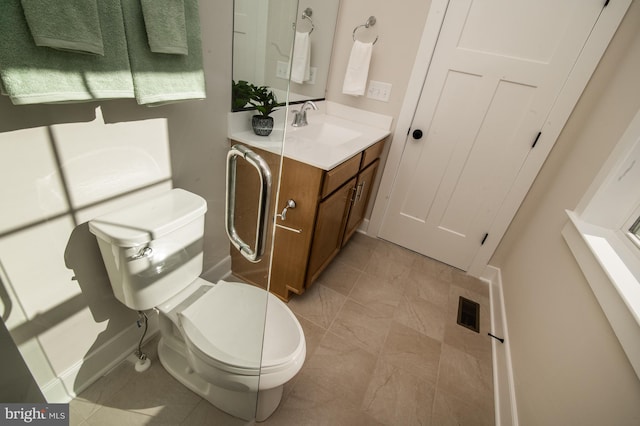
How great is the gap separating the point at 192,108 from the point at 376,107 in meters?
1.33

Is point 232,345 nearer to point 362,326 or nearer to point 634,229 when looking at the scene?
point 362,326

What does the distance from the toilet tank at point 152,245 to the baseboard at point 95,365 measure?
12.4 inches

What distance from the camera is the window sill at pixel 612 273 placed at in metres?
0.73

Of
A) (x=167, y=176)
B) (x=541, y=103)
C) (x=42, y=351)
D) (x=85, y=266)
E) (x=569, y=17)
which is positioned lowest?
(x=42, y=351)

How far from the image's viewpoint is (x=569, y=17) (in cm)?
141

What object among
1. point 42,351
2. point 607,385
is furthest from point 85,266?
point 607,385

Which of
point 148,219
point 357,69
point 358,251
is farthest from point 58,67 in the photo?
point 358,251

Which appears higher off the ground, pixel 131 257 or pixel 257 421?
pixel 131 257

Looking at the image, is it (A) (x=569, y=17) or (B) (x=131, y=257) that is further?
(A) (x=569, y=17)

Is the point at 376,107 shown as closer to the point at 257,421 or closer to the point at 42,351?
the point at 257,421

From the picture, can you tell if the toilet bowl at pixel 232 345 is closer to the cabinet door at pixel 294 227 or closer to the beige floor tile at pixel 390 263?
the cabinet door at pixel 294 227

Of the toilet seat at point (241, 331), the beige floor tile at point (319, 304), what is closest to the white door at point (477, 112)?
the beige floor tile at point (319, 304)

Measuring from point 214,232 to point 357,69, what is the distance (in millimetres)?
1449

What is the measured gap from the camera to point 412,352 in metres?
1.47
